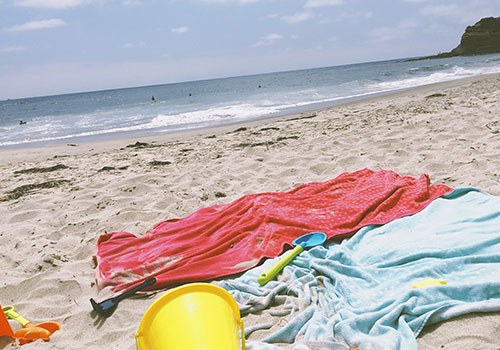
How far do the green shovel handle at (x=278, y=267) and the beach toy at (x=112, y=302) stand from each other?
0.82 meters

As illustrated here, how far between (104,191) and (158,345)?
3.52 m

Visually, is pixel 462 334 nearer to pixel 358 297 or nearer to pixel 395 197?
pixel 358 297

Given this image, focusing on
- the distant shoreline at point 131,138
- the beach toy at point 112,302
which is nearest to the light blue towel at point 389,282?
the beach toy at point 112,302

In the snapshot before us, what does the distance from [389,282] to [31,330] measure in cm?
227

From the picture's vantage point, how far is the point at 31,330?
2.24 metres

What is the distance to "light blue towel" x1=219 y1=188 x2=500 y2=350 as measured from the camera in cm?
194

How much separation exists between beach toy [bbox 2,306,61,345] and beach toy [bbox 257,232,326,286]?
138cm

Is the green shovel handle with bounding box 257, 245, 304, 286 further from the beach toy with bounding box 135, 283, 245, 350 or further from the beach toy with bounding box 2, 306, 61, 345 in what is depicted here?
the beach toy with bounding box 2, 306, 61, 345

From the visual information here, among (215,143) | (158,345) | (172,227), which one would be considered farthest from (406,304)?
(215,143)

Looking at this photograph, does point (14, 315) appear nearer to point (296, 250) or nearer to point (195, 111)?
point (296, 250)

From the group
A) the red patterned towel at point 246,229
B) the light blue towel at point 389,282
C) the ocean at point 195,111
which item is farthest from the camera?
the ocean at point 195,111

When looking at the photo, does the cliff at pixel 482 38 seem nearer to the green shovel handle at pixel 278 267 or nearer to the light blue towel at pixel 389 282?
the light blue towel at pixel 389 282

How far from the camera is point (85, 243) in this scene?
11.2 feet

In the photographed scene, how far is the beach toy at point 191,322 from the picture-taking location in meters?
1.48
